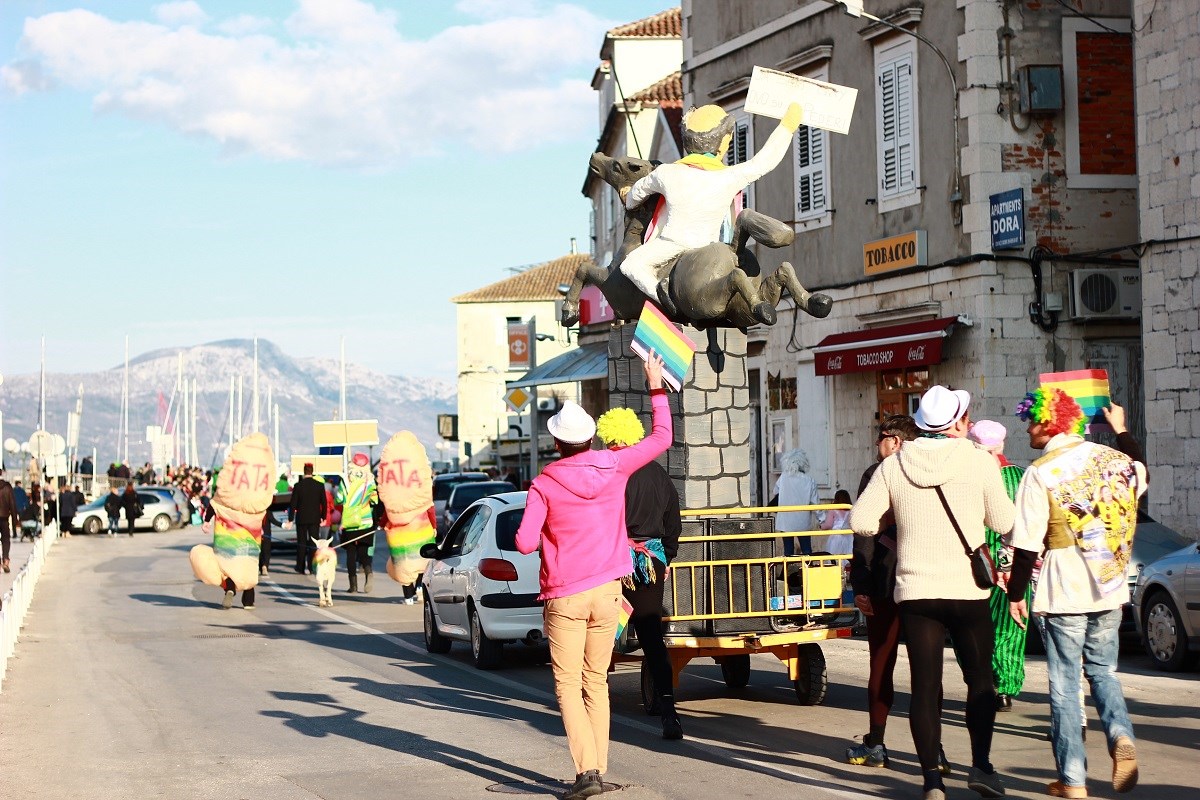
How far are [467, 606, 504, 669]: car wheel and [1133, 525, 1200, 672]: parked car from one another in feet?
18.4

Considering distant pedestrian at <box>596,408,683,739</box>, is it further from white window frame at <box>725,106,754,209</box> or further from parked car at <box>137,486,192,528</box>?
parked car at <box>137,486,192,528</box>

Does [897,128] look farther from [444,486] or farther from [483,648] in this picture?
[444,486]

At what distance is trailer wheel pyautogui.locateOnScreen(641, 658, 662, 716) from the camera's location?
11570 mm

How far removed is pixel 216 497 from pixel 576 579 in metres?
12.7

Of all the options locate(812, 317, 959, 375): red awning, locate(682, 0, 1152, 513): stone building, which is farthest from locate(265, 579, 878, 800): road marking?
locate(682, 0, 1152, 513): stone building

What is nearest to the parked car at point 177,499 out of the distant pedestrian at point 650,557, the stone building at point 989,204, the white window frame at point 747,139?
the white window frame at point 747,139

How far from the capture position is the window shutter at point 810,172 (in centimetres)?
2527

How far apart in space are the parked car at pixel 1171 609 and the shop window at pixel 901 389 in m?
8.38

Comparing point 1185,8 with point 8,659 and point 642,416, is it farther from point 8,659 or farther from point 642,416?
point 8,659

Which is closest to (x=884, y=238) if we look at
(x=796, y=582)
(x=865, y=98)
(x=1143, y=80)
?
(x=865, y=98)

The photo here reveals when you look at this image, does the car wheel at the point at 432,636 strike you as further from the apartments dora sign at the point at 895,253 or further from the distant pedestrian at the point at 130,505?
the distant pedestrian at the point at 130,505

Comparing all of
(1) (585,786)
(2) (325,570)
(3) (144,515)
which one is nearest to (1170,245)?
(2) (325,570)

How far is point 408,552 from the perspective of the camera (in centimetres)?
1878

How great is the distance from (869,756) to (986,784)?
130 centimetres
